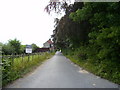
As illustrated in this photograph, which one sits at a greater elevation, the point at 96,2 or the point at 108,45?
the point at 96,2

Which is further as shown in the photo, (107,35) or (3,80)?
(107,35)

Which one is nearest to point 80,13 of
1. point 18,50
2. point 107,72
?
point 107,72

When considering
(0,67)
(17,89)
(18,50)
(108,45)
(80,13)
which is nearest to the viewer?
(17,89)

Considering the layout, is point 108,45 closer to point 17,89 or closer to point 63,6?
point 17,89

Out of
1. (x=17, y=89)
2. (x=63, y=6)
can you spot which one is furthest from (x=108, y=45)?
(x=63, y=6)

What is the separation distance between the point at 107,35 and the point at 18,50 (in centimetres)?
4015

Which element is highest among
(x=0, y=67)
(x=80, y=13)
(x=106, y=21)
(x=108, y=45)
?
(x=80, y=13)

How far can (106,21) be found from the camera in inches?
370

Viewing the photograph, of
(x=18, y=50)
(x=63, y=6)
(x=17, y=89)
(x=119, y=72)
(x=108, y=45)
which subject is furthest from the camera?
(x=18, y=50)

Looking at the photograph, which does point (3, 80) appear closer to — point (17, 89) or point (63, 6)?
point (17, 89)

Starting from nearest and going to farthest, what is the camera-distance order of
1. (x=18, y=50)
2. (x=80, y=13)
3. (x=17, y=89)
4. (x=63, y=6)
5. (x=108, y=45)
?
1. (x=17, y=89)
2. (x=108, y=45)
3. (x=80, y=13)
4. (x=63, y=6)
5. (x=18, y=50)

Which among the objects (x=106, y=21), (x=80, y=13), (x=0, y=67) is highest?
(x=80, y=13)

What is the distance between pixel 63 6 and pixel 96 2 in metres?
5.14

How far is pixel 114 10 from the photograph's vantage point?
9305mm
